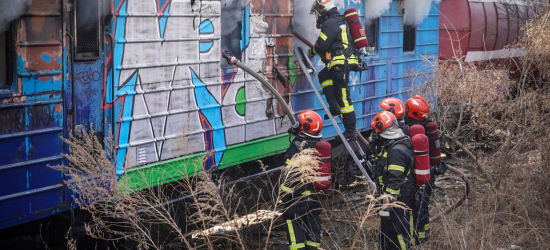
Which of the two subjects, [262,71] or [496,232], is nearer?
[496,232]

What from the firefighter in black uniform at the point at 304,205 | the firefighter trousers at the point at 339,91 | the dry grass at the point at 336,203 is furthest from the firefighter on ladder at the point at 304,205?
the firefighter trousers at the point at 339,91

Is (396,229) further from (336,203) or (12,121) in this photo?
(12,121)

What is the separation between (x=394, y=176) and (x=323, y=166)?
2.33 ft

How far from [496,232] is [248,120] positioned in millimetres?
3103

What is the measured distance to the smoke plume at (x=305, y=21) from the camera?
848 cm

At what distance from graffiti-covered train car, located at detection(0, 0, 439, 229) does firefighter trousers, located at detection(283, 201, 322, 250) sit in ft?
3.59

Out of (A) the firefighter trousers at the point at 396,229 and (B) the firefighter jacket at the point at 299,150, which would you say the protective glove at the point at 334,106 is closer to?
(B) the firefighter jacket at the point at 299,150

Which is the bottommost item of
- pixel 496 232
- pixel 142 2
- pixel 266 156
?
pixel 496 232

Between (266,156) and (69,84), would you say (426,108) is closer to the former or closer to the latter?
(266,156)

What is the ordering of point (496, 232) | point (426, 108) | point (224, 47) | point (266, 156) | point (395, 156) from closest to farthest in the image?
point (395, 156) → point (496, 232) → point (426, 108) → point (224, 47) → point (266, 156)

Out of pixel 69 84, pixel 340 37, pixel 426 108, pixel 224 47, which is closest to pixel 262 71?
pixel 224 47

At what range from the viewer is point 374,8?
9.66 m

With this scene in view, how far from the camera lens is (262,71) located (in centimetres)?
745

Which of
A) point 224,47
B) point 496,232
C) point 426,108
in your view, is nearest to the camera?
point 496,232
